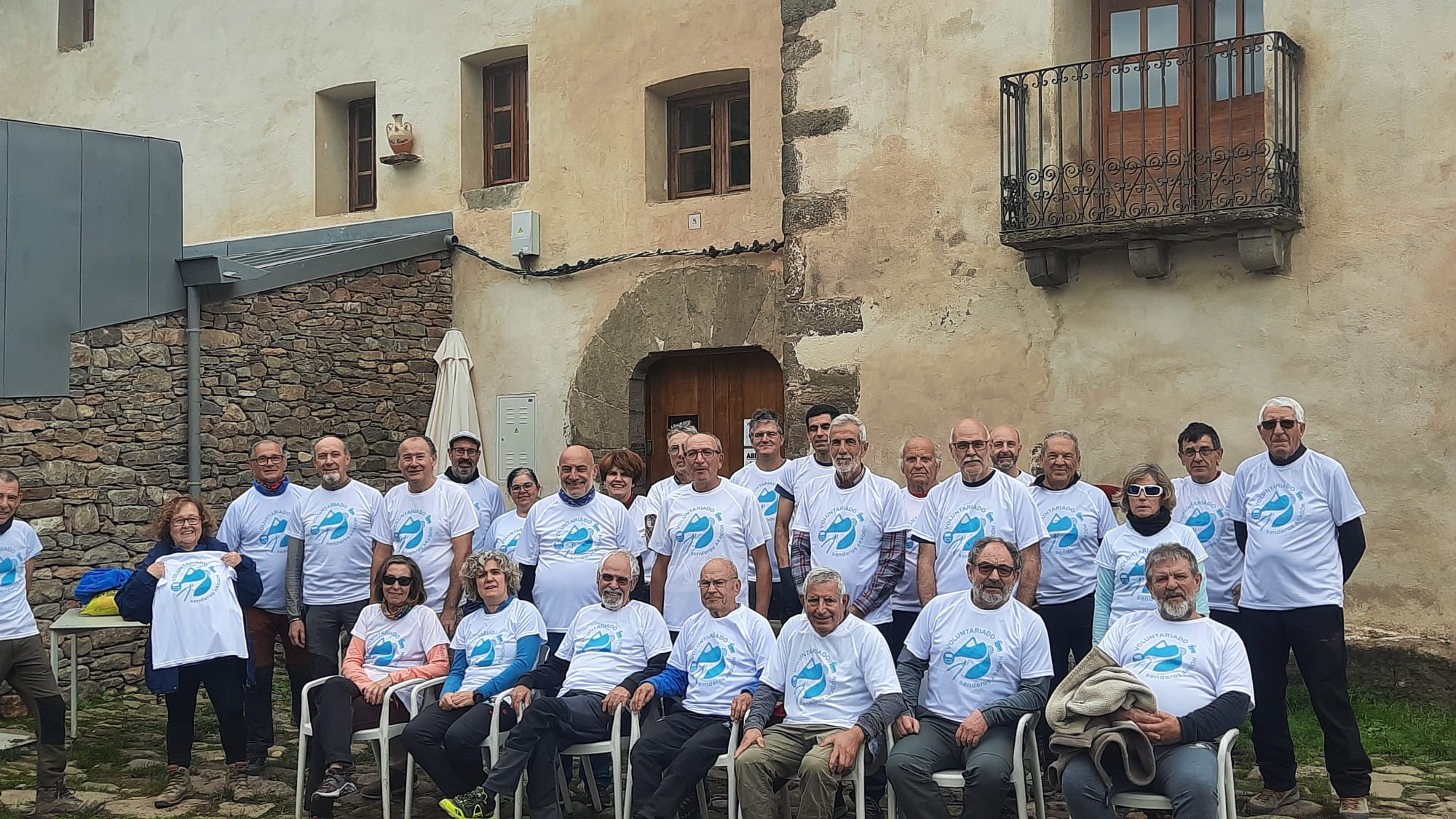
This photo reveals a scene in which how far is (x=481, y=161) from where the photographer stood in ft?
37.0

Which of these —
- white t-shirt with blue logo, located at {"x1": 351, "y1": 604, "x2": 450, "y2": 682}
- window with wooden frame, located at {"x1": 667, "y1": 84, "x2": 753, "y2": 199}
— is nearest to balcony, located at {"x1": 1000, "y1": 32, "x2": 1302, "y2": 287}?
window with wooden frame, located at {"x1": 667, "y1": 84, "x2": 753, "y2": 199}

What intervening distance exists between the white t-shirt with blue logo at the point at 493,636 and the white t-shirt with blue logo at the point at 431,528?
0.67 m

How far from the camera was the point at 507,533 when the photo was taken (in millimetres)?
6625

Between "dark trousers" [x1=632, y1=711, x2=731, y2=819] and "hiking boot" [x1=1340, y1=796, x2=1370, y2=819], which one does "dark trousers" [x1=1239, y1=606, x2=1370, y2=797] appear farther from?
"dark trousers" [x1=632, y1=711, x2=731, y2=819]

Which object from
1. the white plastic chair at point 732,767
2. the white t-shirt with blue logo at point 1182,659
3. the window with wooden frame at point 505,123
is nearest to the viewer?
the white t-shirt with blue logo at point 1182,659

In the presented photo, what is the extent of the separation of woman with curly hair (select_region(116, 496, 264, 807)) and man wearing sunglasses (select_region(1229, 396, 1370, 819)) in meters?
4.12

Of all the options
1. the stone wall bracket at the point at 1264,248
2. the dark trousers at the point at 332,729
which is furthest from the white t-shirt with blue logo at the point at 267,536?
the stone wall bracket at the point at 1264,248

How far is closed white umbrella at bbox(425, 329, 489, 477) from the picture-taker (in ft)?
35.0

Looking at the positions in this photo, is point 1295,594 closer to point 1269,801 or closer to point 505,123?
point 1269,801

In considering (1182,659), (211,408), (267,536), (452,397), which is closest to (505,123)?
(452,397)

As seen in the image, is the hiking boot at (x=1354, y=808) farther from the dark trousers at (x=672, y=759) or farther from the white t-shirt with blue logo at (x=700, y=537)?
the white t-shirt with blue logo at (x=700, y=537)

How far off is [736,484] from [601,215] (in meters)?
4.73

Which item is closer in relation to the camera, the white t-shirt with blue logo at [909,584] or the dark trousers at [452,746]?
the dark trousers at [452,746]

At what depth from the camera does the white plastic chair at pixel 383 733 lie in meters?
5.52
